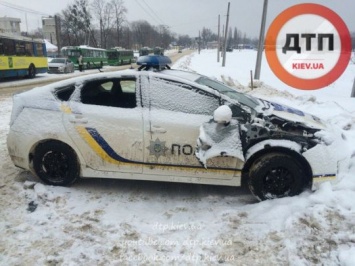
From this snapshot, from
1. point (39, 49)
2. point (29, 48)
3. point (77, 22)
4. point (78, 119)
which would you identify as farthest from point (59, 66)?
point (77, 22)

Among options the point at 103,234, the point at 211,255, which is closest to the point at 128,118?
the point at 103,234

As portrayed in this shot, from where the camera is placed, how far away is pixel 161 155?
13.6 ft

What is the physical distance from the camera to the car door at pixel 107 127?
165 inches

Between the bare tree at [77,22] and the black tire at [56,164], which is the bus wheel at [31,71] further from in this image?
the bare tree at [77,22]

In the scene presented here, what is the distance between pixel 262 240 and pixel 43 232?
220 centimetres

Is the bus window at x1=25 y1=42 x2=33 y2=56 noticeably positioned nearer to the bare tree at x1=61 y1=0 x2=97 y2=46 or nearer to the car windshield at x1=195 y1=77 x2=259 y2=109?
the car windshield at x1=195 y1=77 x2=259 y2=109

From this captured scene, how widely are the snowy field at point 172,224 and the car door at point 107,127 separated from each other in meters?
0.48

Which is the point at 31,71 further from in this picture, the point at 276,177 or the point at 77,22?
the point at 77,22

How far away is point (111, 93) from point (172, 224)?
1901mm

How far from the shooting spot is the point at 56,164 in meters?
4.44

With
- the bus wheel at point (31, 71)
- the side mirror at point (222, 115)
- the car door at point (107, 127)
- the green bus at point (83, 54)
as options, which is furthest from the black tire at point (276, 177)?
the green bus at point (83, 54)

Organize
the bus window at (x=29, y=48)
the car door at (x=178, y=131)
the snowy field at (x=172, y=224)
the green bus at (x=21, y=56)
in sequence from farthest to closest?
the bus window at (x=29, y=48) < the green bus at (x=21, y=56) < the car door at (x=178, y=131) < the snowy field at (x=172, y=224)

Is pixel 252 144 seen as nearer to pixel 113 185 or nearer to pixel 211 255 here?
pixel 211 255

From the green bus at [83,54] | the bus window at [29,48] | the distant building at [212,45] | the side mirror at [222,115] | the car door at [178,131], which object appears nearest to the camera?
the side mirror at [222,115]
